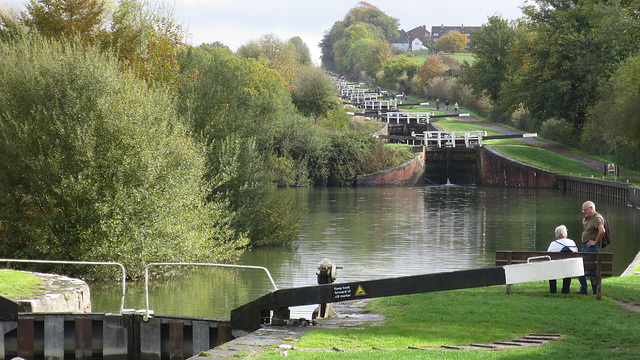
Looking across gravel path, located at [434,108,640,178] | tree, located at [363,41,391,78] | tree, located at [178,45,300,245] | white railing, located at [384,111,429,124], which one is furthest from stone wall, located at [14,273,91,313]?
tree, located at [363,41,391,78]

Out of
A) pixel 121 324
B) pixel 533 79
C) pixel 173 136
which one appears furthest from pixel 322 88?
pixel 121 324

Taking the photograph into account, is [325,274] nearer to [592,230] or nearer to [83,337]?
[83,337]

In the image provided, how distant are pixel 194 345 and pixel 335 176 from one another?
164ft

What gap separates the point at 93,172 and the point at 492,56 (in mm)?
68794

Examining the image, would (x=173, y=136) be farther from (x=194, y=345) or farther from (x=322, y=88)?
(x=322, y=88)

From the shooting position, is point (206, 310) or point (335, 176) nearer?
point (206, 310)

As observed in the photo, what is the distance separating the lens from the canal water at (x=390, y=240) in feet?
65.9

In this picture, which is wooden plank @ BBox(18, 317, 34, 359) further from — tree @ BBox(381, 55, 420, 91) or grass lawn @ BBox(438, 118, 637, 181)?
tree @ BBox(381, 55, 420, 91)

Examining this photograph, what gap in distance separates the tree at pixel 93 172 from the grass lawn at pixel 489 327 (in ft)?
27.7

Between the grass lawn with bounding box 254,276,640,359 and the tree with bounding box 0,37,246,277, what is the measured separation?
8.43 m

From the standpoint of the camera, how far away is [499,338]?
10641 mm

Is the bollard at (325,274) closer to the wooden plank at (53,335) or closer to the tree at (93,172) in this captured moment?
the wooden plank at (53,335)

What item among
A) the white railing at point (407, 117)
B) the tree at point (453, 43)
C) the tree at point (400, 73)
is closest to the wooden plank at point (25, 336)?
the white railing at point (407, 117)

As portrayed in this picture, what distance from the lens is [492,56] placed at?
83.2m
